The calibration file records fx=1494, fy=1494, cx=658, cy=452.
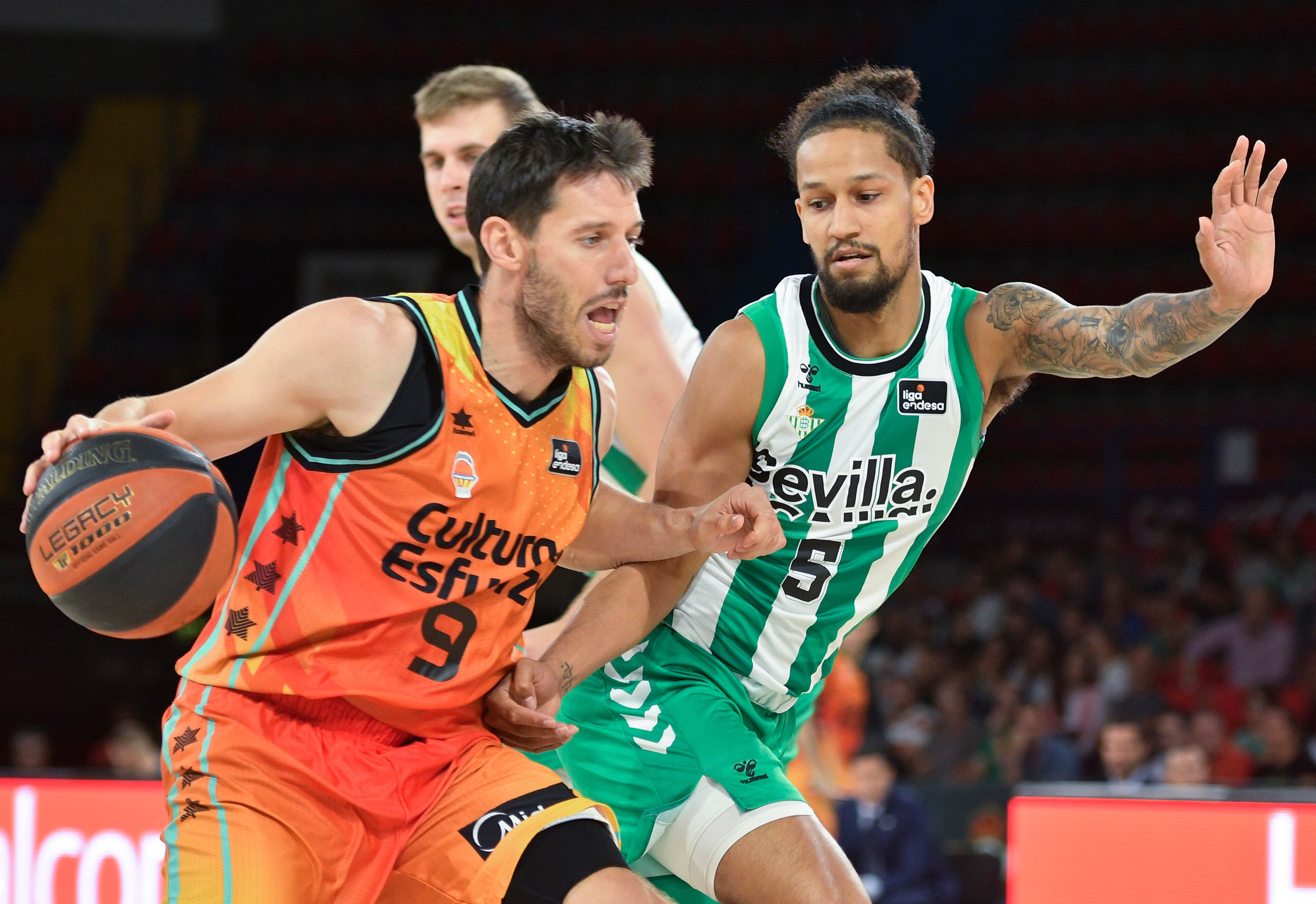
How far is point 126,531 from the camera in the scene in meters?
2.70

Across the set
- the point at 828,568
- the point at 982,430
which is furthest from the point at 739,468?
the point at 982,430

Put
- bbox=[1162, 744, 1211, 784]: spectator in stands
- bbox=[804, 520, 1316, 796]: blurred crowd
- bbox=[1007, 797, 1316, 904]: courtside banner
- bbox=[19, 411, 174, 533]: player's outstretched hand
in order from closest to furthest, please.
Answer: bbox=[19, 411, 174, 533]: player's outstretched hand
bbox=[1007, 797, 1316, 904]: courtside banner
bbox=[1162, 744, 1211, 784]: spectator in stands
bbox=[804, 520, 1316, 796]: blurred crowd

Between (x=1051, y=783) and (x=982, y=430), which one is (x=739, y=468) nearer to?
(x=982, y=430)

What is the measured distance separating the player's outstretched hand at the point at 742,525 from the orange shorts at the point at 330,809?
61 centimetres

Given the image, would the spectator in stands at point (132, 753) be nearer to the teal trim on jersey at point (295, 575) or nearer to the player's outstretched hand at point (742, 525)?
the teal trim on jersey at point (295, 575)

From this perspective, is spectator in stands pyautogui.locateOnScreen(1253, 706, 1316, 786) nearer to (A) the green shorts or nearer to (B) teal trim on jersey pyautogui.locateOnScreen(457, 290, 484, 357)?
Answer: (A) the green shorts

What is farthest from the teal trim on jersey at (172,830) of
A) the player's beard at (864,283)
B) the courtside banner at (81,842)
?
the courtside banner at (81,842)

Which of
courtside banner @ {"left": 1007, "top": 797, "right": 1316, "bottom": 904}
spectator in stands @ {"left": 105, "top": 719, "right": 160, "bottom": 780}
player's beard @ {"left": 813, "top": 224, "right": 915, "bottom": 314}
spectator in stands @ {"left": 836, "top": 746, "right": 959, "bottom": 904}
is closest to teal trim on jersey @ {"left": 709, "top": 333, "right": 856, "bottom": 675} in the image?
player's beard @ {"left": 813, "top": 224, "right": 915, "bottom": 314}

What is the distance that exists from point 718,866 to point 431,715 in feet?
2.35

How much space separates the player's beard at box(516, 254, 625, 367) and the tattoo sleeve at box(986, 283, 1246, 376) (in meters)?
0.97

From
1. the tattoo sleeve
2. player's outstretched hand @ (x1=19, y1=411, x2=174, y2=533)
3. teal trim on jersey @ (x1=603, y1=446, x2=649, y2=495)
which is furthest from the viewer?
teal trim on jersey @ (x1=603, y1=446, x2=649, y2=495)

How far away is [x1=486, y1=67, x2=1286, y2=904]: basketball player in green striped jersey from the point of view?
3348mm

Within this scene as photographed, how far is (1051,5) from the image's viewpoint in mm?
16438

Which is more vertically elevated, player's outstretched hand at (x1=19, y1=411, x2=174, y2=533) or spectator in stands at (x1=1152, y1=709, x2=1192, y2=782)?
spectator in stands at (x1=1152, y1=709, x2=1192, y2=782)
